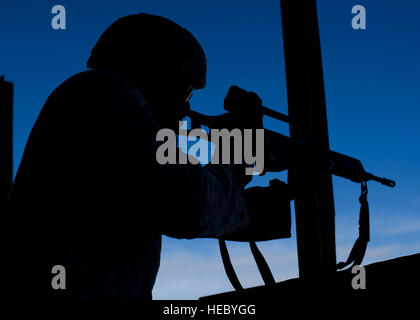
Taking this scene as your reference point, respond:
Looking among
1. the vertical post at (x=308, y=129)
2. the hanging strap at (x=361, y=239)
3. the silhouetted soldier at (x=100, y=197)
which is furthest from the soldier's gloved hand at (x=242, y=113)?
the hanging strap at (x=361, y=239)

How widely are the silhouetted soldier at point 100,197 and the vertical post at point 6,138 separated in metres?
1.78

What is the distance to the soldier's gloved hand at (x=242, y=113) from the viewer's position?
→ 1337 millimetres

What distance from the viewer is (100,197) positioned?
108cm

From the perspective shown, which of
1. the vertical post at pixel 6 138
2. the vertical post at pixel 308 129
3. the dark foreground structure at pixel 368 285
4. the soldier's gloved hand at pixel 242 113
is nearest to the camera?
the dark foreground structure at pixel 368 285

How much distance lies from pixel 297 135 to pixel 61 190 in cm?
100

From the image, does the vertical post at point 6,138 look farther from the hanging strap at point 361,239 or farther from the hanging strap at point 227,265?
the hanging strap at point 361,239

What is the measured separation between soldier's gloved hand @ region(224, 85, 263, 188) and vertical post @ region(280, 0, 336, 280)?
1.01 ft

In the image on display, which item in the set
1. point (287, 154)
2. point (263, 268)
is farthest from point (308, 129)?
point (263, 268)

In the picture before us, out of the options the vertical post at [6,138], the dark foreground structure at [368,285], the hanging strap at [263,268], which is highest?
the vertical post at [6,138]

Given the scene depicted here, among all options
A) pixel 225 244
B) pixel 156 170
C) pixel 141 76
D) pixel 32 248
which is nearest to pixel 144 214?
pixel 156 170

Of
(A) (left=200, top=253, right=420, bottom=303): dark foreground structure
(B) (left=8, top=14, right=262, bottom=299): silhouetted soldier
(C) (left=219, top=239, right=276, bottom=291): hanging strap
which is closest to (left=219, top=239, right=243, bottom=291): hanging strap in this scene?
(C) (left=219, top=239, right=276, bottom=291): hanging strap

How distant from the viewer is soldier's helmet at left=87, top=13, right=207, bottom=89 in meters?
1.37

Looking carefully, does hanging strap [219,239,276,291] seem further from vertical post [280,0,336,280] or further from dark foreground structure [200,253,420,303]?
dark foreground structure [200,253,420,303]

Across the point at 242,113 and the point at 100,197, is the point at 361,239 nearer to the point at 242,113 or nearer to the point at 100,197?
the point at 242,113
